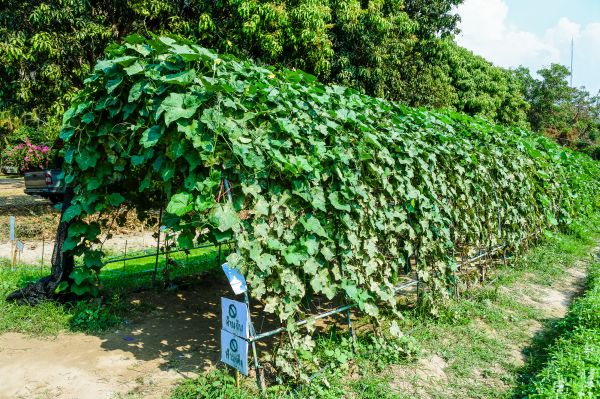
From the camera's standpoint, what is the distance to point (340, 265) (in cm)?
409

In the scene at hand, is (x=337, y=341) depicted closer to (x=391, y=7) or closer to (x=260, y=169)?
(x=260, y=169)

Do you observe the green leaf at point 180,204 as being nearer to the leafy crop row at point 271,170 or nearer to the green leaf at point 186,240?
the leafy crop row at point 271,170

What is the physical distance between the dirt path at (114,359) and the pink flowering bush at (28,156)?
55.3ft

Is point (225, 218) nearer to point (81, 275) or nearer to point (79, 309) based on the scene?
point (81, 275)

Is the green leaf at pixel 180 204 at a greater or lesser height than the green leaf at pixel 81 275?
greater

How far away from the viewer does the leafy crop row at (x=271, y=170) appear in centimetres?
336

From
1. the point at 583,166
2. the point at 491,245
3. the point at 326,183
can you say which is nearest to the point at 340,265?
the point at 326,183

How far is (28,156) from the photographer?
2053 centimetres

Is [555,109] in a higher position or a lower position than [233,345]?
higher

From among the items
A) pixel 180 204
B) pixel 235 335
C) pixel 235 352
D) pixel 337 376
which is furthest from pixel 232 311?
pixel 337 376

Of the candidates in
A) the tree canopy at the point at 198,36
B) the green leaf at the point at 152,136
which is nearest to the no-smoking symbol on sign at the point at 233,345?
the green leaf at the point at 152,136

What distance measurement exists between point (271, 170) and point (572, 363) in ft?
10.0

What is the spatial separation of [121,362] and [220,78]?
256 centimetres

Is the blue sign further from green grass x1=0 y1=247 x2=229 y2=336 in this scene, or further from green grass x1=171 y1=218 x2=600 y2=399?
green grass x1=0 y1=247 x2=229 y2=336
